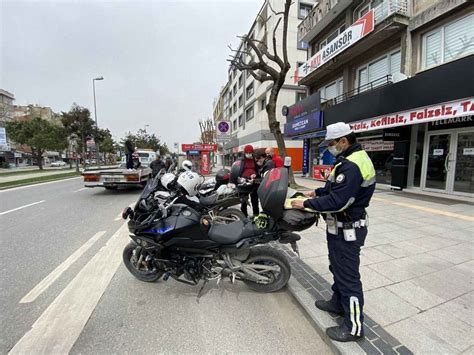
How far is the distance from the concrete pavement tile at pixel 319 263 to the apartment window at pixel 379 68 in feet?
31.0

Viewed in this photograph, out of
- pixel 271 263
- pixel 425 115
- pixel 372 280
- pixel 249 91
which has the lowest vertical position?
pixel 372 280

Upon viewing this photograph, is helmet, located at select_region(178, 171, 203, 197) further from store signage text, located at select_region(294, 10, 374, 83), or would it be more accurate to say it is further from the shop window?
the shop window

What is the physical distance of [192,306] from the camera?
102 inches

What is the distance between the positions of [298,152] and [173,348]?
21961 millimetres

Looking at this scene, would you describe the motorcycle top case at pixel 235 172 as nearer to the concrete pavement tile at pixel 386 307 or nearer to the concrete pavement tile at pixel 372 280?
the concrete pavement tile at pixel 372 280

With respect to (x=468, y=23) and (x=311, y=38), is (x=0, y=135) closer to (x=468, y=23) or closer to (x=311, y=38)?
(x=311, y=38)

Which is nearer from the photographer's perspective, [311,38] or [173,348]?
[173,348]

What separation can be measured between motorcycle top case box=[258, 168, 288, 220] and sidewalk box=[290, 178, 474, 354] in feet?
3.61

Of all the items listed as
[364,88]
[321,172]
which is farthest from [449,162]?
[321,172]

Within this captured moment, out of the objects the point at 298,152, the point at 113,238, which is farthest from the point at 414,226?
the point at 298,152

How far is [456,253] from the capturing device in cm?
367

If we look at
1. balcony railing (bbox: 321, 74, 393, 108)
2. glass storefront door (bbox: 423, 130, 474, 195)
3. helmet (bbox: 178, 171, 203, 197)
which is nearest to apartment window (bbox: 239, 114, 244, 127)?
balcony railing (bbox: 321, 74, 393, 108)

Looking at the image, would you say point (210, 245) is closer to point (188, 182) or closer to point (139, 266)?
point (188, 182)

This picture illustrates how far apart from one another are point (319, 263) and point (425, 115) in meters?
6.84
